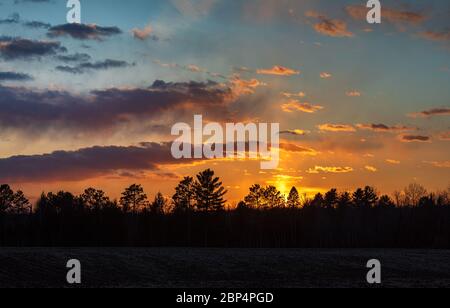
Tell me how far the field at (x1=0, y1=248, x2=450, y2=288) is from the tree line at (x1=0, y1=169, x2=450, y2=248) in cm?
4816

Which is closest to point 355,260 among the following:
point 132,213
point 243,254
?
point 243,254

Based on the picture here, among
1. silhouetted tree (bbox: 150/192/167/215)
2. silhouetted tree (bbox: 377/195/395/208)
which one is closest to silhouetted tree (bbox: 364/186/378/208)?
silhouetted tree (bbox: 377/195/395/208)

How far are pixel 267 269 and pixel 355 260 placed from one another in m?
12.6

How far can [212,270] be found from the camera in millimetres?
48031

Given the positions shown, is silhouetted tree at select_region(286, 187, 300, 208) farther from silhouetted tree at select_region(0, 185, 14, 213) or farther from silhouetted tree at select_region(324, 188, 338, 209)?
silhouetted tree at select_region(0, 185, 14, 213)

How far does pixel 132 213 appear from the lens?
123000 mm

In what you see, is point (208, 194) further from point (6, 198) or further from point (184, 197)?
point (6, 198)

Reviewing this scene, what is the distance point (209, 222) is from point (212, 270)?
187ft

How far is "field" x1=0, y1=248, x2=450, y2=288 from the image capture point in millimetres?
39344

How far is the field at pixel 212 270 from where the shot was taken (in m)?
39.3

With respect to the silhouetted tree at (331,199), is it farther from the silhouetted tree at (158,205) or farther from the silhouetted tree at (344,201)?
the silhouetted tree at (158,205)

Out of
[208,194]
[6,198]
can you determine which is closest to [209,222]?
[208,194]
